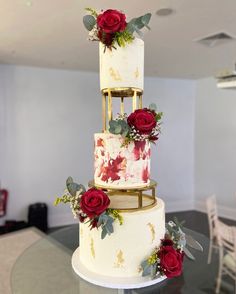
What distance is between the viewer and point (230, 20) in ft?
7.48

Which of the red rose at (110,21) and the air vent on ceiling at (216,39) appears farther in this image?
the air vent on ceiling at (216,39)

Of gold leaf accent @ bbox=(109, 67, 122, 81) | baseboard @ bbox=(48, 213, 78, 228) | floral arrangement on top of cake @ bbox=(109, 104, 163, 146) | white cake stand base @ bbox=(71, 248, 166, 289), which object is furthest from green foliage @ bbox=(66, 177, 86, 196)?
baseboard @ bbox=(48, 213, 78, 228)

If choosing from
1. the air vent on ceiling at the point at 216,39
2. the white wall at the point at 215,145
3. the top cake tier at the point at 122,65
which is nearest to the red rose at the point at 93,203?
the top cake tier at the point at 122,65

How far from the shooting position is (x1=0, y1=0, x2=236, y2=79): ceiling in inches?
79.4

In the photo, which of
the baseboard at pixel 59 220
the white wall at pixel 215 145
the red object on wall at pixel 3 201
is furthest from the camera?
the white wall at pixel 215 145

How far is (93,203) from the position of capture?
1.06 m

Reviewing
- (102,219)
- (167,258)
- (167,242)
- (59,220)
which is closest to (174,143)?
(59,220)

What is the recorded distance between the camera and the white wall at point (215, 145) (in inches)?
192

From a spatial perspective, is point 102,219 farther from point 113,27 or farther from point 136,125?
point 113,27

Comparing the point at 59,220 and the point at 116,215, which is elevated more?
the point at 116,215

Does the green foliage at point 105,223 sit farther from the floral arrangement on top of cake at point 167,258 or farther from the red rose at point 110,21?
the red rose at point 110,21

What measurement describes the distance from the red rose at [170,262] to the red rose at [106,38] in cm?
91

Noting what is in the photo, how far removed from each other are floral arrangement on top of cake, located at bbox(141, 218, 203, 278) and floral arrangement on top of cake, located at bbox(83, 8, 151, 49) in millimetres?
886

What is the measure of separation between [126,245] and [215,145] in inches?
171
